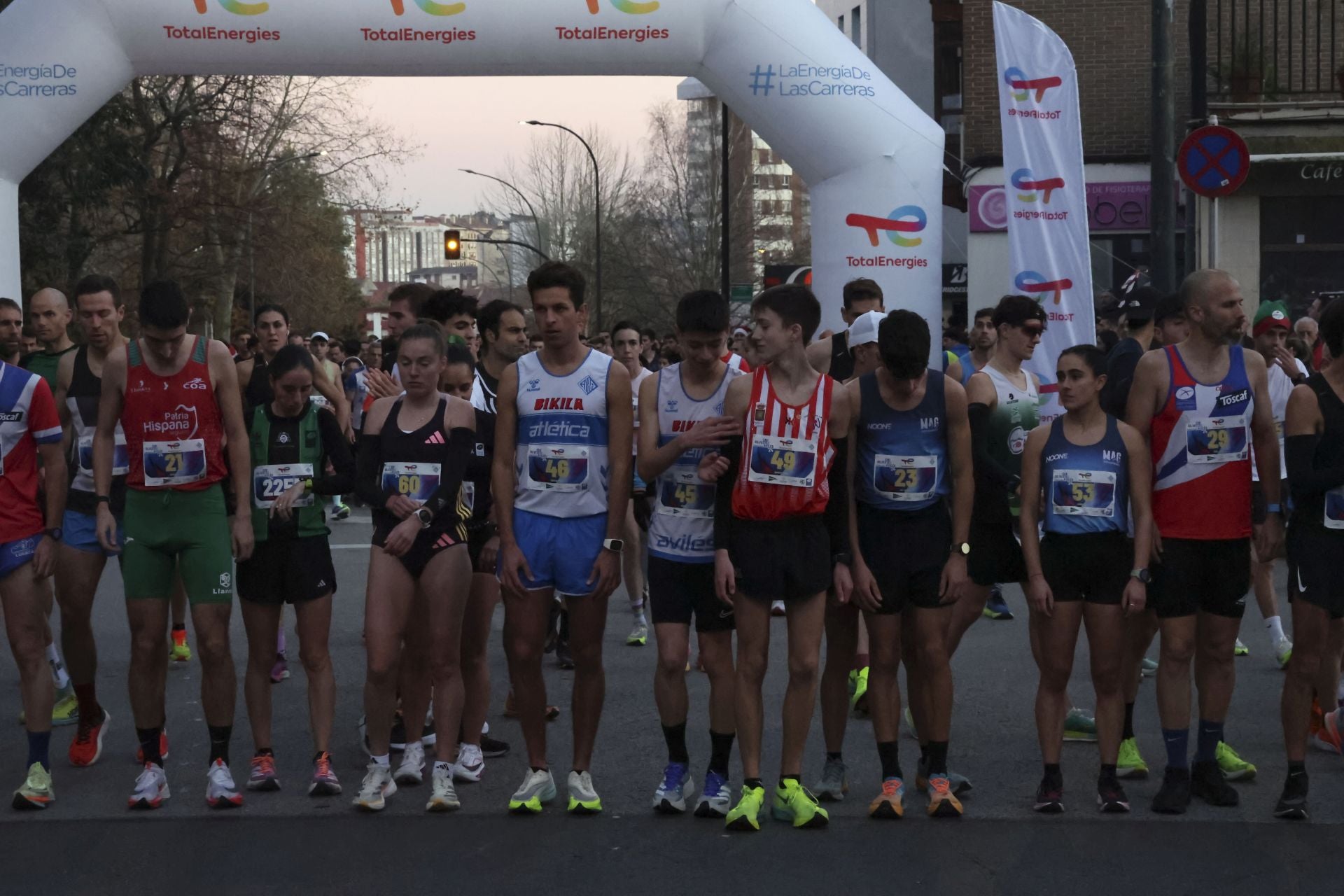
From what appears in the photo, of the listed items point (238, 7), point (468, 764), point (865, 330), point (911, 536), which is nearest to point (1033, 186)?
point (865, 330)

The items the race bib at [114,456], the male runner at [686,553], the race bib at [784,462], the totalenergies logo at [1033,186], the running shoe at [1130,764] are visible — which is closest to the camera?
the race bib at [784,462]

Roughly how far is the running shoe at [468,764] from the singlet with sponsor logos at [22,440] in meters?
1.87

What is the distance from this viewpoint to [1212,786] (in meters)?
6.34

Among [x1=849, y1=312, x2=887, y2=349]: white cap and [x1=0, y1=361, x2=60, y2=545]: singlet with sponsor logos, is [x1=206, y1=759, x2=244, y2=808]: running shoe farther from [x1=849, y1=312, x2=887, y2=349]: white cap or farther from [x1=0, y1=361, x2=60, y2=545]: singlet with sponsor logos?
[x1=849, y1=312, x2=887, y2=349]: white cap

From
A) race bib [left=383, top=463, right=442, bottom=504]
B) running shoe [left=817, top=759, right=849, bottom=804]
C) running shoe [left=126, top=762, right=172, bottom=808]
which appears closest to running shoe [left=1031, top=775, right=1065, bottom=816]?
running shoe [left=817, top=759, right=849, bottom=804]

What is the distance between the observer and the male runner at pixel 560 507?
6.29 meters

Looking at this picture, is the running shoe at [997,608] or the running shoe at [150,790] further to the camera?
the running shoe at [997,608]

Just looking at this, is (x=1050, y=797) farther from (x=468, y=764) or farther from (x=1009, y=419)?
(x=468, y=764)

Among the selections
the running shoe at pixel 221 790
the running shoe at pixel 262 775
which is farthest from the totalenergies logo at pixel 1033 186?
the running shoe at pixel 221 790

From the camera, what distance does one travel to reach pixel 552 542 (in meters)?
6.29

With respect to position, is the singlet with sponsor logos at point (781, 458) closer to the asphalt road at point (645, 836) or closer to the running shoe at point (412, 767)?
the asphalt road at point (645, 836)

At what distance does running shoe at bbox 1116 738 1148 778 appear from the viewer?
678 centimetres

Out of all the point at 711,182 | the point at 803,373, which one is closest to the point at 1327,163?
the point at 803,373

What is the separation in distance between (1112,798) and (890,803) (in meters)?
0.84
